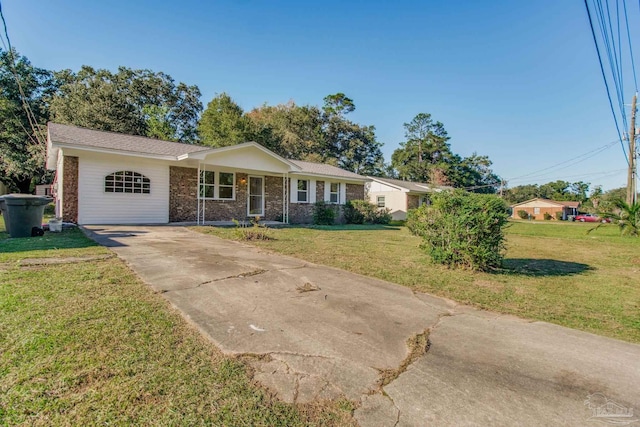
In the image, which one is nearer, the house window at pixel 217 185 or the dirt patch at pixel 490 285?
the dirt patch at pixel 490 285

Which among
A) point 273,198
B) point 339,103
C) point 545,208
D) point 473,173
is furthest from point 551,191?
point 273,198

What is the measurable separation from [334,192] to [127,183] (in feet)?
37.6

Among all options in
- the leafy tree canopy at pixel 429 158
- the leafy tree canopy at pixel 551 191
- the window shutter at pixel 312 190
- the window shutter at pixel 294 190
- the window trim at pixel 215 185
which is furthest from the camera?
the leafy tree canopy at pixel 551 191

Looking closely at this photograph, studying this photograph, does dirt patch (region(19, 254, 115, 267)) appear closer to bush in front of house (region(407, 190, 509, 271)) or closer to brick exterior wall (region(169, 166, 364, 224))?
bush in front of house (region(407, 190, 509, 271))

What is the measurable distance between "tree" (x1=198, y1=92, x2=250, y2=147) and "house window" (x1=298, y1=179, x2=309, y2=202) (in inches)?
540

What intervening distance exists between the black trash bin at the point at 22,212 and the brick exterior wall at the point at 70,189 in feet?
9.25

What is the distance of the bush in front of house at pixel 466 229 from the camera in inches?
235

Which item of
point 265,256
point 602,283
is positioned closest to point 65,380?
point 265,256

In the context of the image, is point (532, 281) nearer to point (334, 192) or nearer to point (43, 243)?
point (43, 243)

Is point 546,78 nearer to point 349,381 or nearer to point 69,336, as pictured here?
point 349,381

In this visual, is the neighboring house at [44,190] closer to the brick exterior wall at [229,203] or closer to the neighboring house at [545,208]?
the brick exterior wall at [229,203]

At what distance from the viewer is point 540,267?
7.16m

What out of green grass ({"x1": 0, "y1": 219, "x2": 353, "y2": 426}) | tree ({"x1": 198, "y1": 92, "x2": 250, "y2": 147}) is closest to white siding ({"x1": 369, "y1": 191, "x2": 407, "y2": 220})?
tree ({"x1": 198, "y1": 92, "x2": 250, "y2": 147})

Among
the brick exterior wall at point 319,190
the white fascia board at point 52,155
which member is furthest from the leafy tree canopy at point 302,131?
the white fascia board at point 52,155
